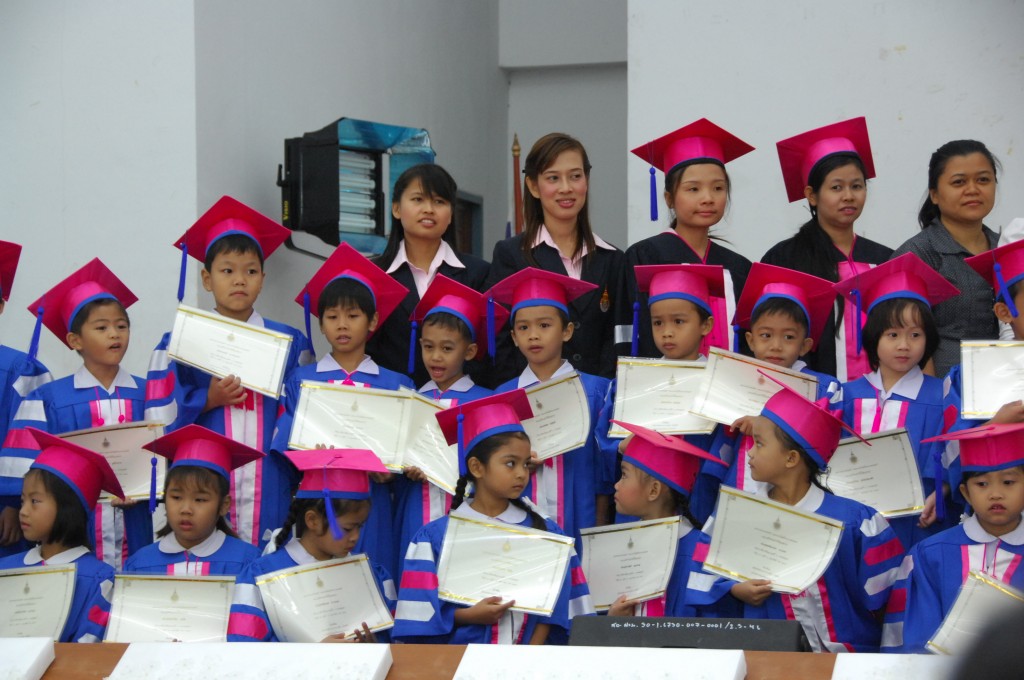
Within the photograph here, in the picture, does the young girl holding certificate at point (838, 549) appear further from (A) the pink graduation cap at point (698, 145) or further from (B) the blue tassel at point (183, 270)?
(B) the blue tassel at point (183, 270)

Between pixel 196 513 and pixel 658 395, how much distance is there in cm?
151

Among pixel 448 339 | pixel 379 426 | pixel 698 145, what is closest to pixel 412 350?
pixel 448 339

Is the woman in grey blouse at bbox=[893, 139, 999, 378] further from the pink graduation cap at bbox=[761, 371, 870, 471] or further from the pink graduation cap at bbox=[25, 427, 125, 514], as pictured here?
the pink graduation cap at bbox=[25, 427, 125, 514]

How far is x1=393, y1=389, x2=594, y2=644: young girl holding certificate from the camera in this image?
151 inches

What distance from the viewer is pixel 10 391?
4836mm

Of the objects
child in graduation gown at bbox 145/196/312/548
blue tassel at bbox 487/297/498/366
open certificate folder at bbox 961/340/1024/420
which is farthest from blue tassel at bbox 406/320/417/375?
open certificate folder at bbox 961/340/1024/420

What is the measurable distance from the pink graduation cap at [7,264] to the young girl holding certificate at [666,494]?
2.43 metres

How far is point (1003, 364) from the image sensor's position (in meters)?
4.09

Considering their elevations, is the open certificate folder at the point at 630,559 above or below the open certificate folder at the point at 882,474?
below

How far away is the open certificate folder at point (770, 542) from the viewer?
3697mm

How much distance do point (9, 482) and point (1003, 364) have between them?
3.27m

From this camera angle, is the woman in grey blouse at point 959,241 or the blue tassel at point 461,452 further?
the woman in grey blouse at point 959,241

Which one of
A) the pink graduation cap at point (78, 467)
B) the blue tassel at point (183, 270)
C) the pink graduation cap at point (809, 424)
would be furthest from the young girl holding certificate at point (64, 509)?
the pink graduation cap at point (809, 424)

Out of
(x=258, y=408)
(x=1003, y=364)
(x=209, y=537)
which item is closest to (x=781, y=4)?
(x=1003, y=364)
